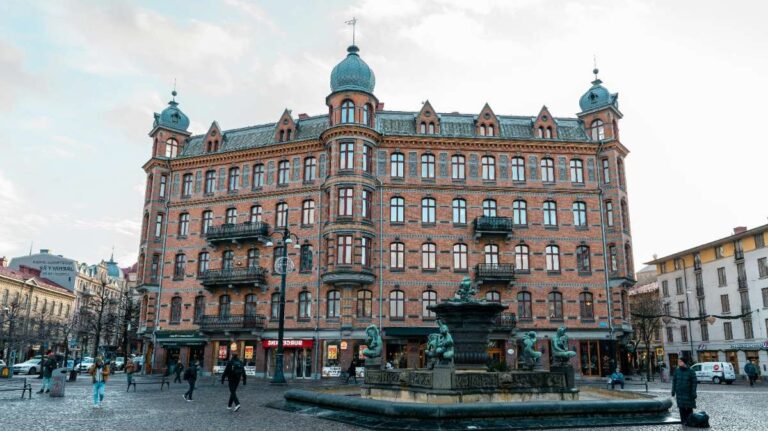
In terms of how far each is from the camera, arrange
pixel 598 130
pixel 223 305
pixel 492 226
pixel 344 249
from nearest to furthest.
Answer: pixel 344 249, pixel 492 226, pixel 223 305, pixel 598 130

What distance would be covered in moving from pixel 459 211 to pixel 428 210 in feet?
7.43

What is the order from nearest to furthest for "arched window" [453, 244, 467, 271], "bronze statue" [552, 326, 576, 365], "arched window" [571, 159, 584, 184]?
"bronze statue" [552, 326, 576, 365]
"arched window" [453, 244, 467, 271]
"arched window" [571, 159, 584, 184]

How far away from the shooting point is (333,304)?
136 ft

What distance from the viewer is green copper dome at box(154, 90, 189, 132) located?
49938mm

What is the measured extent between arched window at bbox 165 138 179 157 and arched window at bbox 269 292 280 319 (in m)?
15.9

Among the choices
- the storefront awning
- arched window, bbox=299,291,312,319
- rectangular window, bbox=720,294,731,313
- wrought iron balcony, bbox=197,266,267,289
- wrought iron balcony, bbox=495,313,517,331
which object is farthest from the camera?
rectangular window, bbox=720,294,731,313

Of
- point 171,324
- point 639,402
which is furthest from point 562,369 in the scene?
point 171,324

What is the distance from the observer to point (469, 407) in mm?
14828

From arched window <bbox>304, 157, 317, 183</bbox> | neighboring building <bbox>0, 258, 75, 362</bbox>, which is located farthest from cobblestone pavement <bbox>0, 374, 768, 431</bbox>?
neighboring building <bbox>0, 258, 75, 362</bbox>

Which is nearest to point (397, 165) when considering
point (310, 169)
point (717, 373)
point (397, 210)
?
point (397, 210)

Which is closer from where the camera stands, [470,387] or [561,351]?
[470,387]

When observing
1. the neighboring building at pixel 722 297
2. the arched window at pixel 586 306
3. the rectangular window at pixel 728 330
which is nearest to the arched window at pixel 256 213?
the arched window at pixel 586 306

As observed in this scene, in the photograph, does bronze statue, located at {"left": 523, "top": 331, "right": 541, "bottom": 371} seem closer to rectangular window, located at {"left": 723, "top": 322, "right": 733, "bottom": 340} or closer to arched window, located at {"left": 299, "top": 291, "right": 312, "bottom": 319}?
arched window, located at {"left": 299, "top": 291, "right": 312, "bottom": 319}

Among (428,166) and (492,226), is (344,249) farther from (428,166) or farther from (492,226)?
(492,226)
